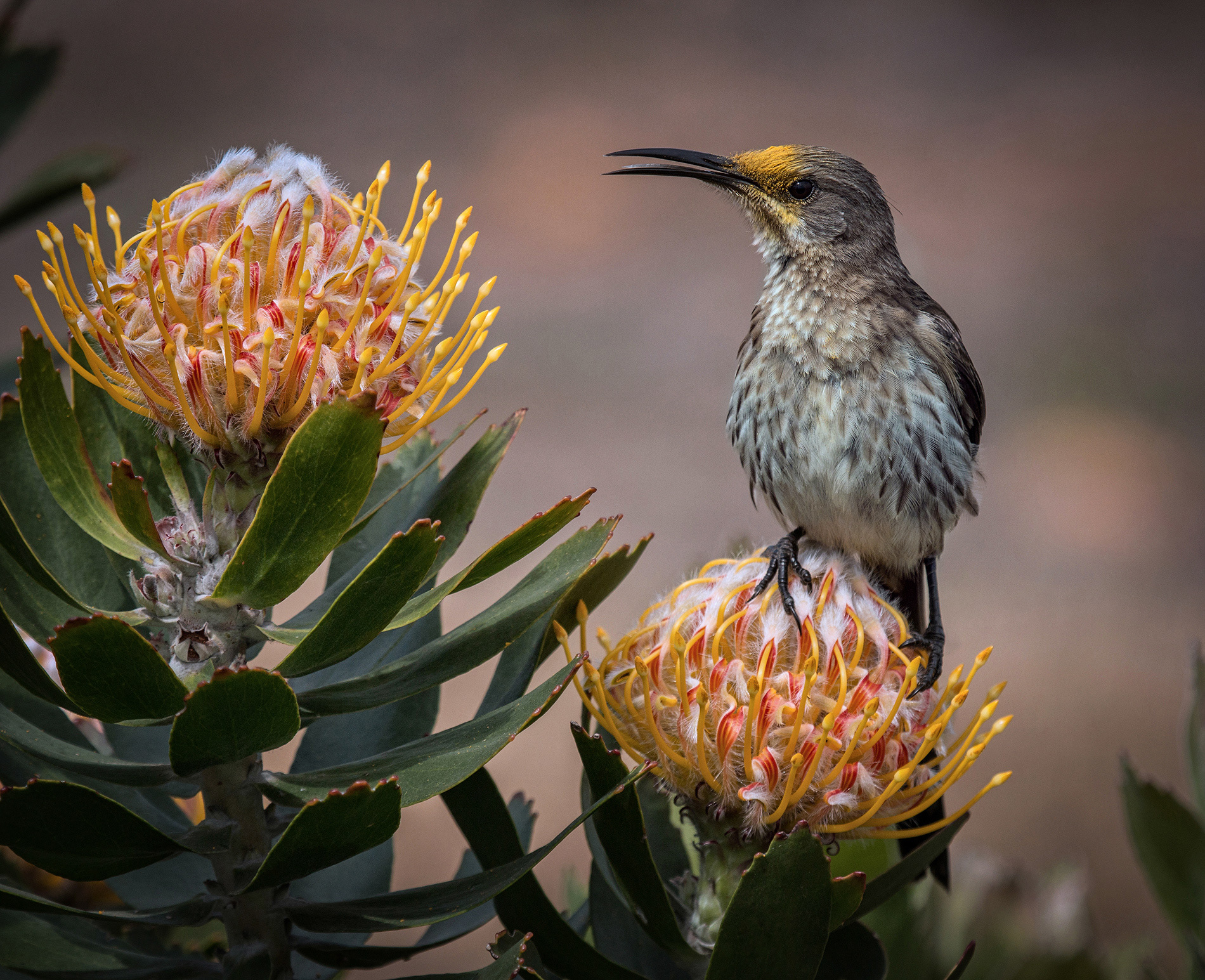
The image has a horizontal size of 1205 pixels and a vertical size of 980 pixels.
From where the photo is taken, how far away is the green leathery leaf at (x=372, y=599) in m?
0.69

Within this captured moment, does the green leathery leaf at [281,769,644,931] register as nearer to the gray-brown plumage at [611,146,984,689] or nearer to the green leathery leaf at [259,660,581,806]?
the green leathery leaf at [259,660,581,806]

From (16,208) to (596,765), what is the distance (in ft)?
3.08

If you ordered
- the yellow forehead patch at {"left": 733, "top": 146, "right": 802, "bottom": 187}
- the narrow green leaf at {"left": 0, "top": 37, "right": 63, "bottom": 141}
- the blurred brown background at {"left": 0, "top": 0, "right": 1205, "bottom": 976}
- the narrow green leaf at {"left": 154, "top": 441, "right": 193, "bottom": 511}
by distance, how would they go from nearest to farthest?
the narrow green leaf at {"left": 154, "top": 441, "right": 193, "bottom": 511} < the narrow green leaf at {"left": 0, "top": 37, "right": 63, "bottom": 141} < the yellow forehead patch at {"left": 733, "top": 146, "right": 802, "bottom": 187} < the blurred brown background at {"left": 0, "top": 0, "right": 1205, "bottom": 976}

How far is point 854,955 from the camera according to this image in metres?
0.94

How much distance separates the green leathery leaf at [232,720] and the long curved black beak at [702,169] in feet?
3.44

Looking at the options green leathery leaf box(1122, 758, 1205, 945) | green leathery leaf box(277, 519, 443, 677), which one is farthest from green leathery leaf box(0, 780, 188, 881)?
green leathery leaf box(1122, 758, 1205, 945)

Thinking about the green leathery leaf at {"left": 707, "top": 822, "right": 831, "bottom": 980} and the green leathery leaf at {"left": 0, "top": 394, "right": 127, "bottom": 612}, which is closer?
the green leathery leaf at {"left": 707, "top": 822, "right": 831, "bottom": 980}

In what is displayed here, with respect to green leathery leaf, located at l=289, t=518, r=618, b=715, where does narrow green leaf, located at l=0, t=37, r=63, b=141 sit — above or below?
above

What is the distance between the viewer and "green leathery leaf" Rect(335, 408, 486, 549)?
0.95m

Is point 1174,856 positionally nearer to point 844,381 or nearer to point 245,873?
point 844,381

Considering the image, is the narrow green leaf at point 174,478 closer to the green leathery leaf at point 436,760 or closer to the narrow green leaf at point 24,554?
the narrow green leaf at point 24,554

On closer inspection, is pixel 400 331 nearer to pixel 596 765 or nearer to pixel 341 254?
pixel 341 254

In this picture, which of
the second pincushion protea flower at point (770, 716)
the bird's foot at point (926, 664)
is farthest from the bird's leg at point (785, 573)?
the bird's foot at point (926, 664)

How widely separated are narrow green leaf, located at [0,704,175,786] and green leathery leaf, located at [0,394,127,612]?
127 mm
